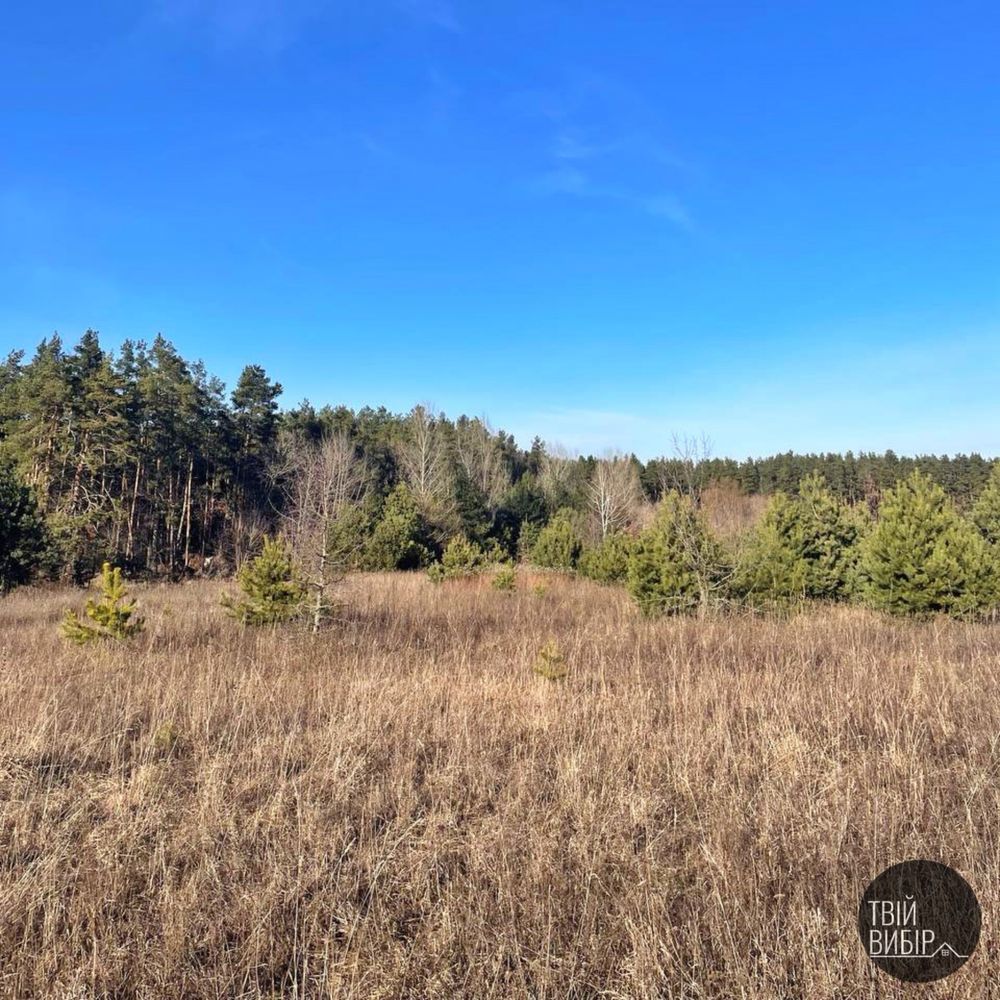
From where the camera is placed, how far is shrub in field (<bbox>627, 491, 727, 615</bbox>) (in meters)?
11.0

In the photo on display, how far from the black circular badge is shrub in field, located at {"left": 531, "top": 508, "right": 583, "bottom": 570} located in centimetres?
2016

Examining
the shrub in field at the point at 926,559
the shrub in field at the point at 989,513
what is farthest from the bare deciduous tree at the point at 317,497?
the shrub in field at the point at 989,513

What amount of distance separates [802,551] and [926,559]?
3039mm

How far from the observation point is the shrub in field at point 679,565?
10977 mm

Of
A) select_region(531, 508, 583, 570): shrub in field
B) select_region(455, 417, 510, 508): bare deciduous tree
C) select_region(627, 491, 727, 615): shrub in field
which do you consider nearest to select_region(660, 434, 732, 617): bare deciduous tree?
select_region(627, 491, 727, 615): shrub in field

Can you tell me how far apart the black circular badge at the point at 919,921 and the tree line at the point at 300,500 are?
681 centimetres

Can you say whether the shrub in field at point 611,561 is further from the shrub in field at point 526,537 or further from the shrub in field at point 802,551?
the shrub in field at point 526,537

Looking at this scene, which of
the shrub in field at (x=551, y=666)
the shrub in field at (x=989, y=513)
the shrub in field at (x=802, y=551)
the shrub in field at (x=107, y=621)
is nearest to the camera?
the shrub in field at (x=551, y=666)

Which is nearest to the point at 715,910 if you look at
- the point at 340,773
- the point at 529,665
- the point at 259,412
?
the point at 340,773

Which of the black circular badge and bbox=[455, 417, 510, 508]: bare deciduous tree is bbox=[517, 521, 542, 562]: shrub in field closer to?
bbox=[455, 417, 510, 508]: bare deciduous tree

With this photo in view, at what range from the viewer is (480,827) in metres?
2.87

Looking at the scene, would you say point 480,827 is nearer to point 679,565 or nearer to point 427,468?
point 679,565

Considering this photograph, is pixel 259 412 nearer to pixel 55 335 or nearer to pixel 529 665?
pixel 55 335

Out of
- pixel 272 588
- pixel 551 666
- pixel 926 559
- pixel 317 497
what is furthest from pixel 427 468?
pixel 551 666
